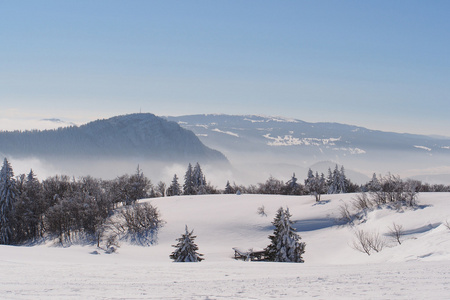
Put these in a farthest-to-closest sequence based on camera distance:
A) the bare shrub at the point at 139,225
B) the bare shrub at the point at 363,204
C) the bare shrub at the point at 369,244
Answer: the bare shrub at the point at 139,225 → the bare shrub at the point at 363,204 → the bare shrub at the point at 369,244

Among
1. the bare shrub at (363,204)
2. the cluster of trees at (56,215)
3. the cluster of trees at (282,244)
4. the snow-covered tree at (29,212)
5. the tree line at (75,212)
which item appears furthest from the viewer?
the snow-covered tree at (29,212)

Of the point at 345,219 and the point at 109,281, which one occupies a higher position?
the point at 109,281

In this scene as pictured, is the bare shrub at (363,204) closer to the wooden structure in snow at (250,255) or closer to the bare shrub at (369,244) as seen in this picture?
the bare shrub at (369,244)

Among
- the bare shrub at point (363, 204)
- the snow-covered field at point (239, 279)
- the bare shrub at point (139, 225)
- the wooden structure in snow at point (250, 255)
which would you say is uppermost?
the snow-covered field at point (239, 279)

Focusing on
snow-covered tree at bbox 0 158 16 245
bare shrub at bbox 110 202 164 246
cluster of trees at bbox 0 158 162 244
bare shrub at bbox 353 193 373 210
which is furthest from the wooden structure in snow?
snow-covered tree at bbox 0 158 16 245

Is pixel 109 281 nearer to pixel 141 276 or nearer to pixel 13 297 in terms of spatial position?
pixel 141 276

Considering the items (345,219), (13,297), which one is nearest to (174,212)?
(345,219)

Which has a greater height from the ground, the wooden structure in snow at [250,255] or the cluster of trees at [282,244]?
the cluster of trees at [282,244]

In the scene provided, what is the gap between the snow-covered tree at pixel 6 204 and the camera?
2094 inches

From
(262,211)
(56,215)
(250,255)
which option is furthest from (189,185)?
(250,255)

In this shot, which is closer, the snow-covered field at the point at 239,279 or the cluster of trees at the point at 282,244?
the snow-covered field at the point at 239,279

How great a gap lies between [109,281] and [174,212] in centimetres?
5123

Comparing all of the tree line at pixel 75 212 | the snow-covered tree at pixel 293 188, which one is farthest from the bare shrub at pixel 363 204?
the snow-covered tree at pixel 293 188

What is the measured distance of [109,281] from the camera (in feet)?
40.2
